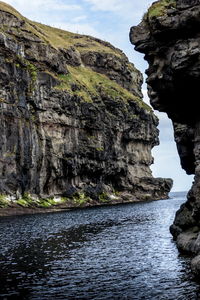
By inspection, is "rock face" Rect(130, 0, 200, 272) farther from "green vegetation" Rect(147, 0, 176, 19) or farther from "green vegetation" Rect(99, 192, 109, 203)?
"green vegetation" Rect(99, 192, 109, 203)

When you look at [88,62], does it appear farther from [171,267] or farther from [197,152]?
[171,267]

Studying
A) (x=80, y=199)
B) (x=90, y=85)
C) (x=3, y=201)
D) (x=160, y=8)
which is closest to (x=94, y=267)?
(x=160, y=8)

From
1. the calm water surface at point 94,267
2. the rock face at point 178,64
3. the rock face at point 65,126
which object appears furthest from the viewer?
the rock face at point 65,126

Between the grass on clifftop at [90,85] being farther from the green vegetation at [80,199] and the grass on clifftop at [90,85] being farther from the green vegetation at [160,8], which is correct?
the green vegetation at [160,8]

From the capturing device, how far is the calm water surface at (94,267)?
1032 inches

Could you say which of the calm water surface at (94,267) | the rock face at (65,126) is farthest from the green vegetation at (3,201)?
the calm water surface at (94,267)

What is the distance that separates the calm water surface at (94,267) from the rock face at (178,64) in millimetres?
3768

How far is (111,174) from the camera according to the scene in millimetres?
156875

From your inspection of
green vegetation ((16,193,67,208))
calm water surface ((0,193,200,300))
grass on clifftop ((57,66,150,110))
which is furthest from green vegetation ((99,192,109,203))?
calm water surface ((0,193,200,300))

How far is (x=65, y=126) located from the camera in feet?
429

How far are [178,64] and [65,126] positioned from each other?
94.6 meters

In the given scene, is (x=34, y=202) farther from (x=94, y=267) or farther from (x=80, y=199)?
(x=94, y=267)

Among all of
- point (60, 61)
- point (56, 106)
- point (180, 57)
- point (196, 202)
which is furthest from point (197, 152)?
point (60, 61)

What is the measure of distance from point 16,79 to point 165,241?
77653mm
